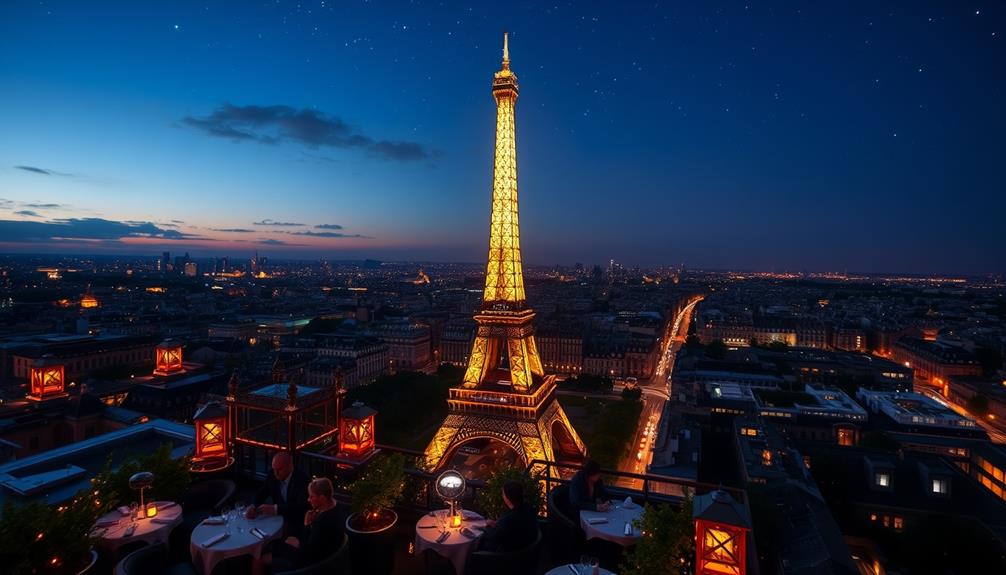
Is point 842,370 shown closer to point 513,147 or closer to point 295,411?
point 513,147

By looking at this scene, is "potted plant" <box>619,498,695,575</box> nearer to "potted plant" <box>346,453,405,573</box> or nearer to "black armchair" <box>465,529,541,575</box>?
"black armchair" <box>465,529,541,575</box>

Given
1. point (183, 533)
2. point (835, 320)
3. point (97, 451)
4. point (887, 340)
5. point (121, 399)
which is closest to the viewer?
point (183, 533)

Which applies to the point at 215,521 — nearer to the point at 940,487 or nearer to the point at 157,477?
the point at 157,477

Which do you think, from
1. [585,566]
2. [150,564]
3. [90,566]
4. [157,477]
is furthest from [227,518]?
[585,566]

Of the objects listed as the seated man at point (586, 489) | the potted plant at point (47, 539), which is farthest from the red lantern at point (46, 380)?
the seated man at point (586, 489)

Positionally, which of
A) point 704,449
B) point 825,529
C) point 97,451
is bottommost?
point 704,449

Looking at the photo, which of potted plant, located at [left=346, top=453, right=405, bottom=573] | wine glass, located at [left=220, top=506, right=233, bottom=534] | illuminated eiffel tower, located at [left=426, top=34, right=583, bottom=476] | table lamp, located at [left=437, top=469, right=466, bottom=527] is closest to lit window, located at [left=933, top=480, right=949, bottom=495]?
illuminated eiffel tower, located at [left=426, top=34, right=583, bottom=476]

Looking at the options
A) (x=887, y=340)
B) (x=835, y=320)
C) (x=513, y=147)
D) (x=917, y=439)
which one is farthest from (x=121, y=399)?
(x=835, y=320)

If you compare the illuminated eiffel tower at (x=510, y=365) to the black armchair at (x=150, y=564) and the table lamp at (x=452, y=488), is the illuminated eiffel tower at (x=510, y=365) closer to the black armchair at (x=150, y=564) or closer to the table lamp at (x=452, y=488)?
the table lamp at (x=452, y=488)
